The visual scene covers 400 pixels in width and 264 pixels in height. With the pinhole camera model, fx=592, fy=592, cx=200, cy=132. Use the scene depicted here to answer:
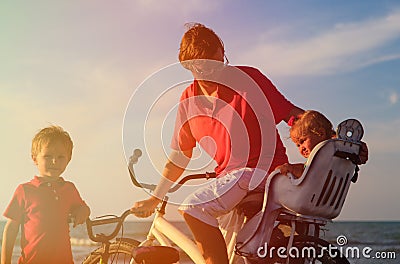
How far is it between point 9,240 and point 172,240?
108 cm

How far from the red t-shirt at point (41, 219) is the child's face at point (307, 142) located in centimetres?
175

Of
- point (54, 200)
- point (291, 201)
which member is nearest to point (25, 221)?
point (54, 200)

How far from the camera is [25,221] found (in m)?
4.14

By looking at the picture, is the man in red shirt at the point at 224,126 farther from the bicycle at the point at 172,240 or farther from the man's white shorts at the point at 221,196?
the bicycle at the point at 172,240

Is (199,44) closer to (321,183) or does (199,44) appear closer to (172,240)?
(321,183)

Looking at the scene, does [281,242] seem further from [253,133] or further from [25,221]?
[25,221]

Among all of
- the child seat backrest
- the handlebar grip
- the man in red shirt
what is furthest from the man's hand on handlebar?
the child seat backrest

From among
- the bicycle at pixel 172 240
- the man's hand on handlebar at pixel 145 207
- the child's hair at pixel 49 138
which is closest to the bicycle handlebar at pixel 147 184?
the bicycle at pixel 172 240

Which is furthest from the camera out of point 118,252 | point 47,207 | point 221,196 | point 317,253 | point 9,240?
point 118,252

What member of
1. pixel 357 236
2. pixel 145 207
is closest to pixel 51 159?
pixel 145 207

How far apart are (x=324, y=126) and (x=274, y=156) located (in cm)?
48

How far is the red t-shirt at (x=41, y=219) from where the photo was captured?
4.09m

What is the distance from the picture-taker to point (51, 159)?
422 cm

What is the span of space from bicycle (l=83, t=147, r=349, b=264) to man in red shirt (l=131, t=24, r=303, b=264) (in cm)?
16
